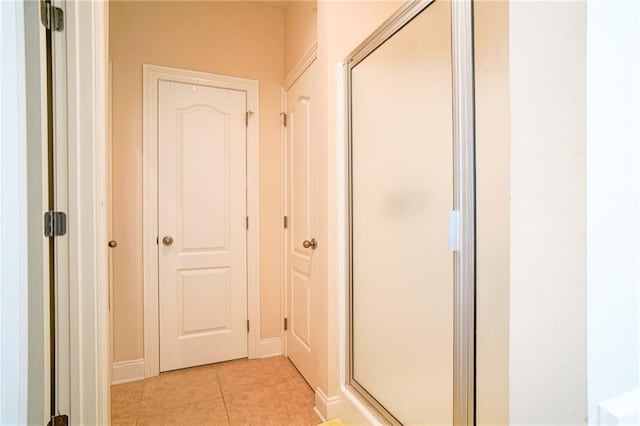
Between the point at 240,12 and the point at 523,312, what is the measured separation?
2.85 m

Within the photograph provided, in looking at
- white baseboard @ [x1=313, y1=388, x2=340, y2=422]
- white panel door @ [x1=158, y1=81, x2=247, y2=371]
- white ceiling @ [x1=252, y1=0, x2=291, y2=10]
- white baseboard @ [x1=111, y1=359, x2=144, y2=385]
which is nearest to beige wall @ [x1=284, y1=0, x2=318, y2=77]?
white ceiling @ [x1=252, y1=0, x2=291, y2=10]

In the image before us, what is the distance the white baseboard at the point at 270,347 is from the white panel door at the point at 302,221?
115 millimetres

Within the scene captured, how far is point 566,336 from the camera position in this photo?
1.71ft

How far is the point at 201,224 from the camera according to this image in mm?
2453

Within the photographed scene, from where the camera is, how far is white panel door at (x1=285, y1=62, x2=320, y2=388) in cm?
216

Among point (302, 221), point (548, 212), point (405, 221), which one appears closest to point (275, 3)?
point (302, 221)

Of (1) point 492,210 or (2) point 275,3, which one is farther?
(2) point 275,3

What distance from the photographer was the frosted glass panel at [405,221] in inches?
43.5

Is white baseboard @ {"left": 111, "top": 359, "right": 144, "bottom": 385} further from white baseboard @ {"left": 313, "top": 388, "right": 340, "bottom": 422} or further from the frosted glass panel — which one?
the frosted glass panel

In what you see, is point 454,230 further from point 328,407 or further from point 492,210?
point 328,407

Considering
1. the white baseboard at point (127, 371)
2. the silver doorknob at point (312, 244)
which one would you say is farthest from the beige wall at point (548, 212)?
the white baseboard at point (127, 371)

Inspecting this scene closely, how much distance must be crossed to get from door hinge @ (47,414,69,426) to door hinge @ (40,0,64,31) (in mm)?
1414

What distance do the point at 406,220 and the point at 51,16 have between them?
152cm

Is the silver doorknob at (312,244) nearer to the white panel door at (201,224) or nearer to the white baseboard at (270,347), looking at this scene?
the white panel door at (201,224)
